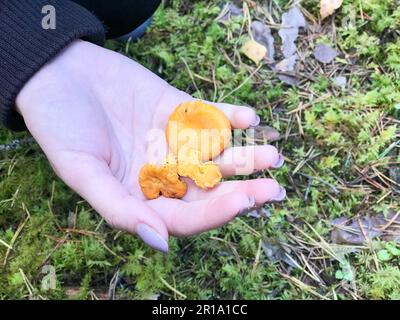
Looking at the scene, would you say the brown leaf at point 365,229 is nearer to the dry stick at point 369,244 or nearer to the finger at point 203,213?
the dry stick at point 369,244

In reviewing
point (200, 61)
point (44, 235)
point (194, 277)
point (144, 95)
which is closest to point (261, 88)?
point (200, 61)

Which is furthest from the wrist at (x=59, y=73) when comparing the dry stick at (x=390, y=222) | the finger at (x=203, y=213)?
the dry stick at (x=390, y=222)

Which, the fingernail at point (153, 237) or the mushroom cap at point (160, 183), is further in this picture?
the mushroom cap at point (160, 183)

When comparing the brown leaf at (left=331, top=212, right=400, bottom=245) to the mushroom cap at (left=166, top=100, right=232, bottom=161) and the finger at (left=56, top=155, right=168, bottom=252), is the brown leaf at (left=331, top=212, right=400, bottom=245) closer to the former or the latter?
the mushroom cap at (left=166, top=100, right=232, bottom=161)

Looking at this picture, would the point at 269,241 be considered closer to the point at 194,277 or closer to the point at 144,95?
the point at 194,277

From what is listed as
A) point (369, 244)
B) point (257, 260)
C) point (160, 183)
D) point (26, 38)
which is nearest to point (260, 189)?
point (160, 183)

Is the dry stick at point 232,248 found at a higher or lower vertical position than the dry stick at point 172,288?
higher

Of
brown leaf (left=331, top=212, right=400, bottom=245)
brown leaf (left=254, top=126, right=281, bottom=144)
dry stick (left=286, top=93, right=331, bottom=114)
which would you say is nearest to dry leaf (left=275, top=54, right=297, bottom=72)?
dry stick (left=286, top=93, right=331, bottom=114)
